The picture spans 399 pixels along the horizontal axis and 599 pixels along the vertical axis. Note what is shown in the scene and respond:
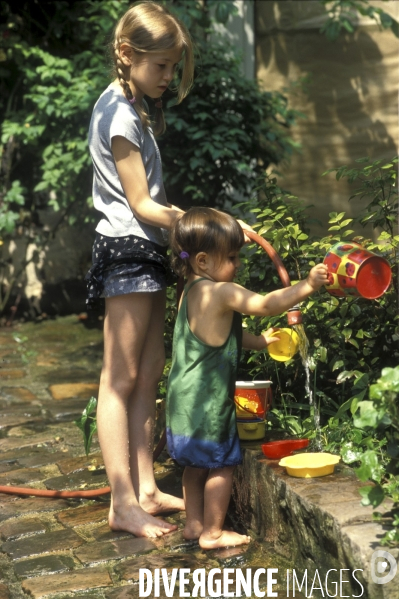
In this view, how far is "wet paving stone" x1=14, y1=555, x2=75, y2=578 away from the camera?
3068mm

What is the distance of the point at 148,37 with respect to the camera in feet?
10.7

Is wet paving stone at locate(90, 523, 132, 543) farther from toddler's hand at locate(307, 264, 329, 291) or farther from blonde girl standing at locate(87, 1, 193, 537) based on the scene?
toddler's hand at locate(307, 264, 329, 291)

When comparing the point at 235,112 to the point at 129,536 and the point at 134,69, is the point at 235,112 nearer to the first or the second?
the point at 134,69

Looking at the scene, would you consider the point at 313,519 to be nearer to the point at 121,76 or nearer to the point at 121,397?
the point at 121,397

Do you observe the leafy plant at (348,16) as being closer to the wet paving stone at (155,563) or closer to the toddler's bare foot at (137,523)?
the toddler's bare foot at (137,523)

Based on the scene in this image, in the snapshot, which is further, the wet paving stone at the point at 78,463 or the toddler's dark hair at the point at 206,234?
the wet paving stone at the point at 78,463

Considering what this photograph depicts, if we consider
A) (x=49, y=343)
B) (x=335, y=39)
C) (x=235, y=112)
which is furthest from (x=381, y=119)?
(x=49, y=343)

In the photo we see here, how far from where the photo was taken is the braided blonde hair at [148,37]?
3.27m

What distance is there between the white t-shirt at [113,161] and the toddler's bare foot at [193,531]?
101cm

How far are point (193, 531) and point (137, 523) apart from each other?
0.71 ft

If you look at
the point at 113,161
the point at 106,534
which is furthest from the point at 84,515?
the point at 113,161

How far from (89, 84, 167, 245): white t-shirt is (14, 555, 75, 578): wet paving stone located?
1133 millimetres

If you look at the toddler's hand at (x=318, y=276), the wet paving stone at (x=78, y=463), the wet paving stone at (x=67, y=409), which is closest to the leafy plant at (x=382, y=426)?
the toddler's hand at (x=318, y=276)

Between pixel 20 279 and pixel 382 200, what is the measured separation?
4.33 meters
